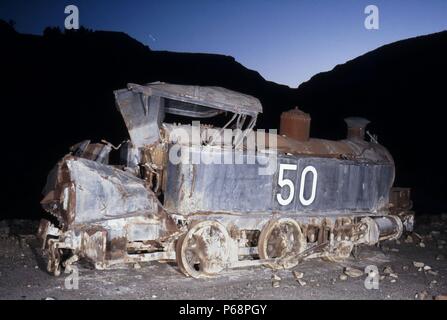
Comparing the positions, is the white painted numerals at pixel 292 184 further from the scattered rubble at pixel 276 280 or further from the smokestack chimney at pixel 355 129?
the smokestack chimney at pixel 355 129

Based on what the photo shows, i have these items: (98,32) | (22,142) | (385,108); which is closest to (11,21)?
(98,32)

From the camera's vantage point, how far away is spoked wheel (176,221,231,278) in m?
6.96

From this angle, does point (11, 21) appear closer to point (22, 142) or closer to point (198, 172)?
point (22, 142)

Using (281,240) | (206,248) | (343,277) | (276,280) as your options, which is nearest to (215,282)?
(206,248)

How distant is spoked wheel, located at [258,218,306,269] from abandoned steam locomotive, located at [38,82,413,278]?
0.07 ft

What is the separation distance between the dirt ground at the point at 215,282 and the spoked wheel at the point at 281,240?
0.34 meters

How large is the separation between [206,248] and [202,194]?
3.10 ft

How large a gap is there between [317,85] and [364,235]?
1774 inches

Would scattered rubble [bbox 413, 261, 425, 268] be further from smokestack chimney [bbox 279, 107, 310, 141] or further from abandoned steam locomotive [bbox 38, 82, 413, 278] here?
smokestack chimney [bbox 279, 107, 310, 141]

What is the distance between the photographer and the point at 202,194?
7102 mm

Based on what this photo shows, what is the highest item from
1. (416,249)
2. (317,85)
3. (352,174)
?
(317,85)

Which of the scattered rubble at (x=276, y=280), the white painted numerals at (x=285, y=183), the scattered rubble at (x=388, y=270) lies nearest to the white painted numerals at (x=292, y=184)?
the white painted numerals at (x=285, y=183)

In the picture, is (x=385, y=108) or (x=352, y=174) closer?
(x=352, y=174)

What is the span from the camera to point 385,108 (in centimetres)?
4472
